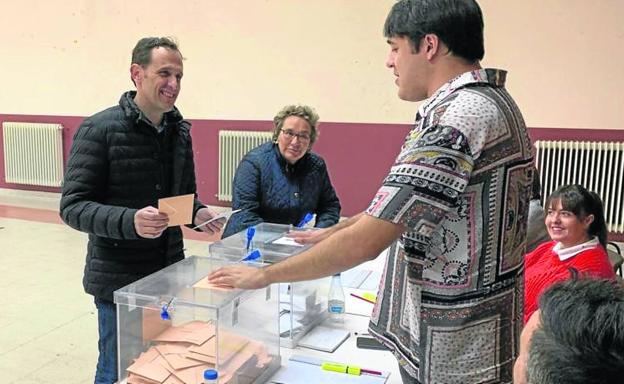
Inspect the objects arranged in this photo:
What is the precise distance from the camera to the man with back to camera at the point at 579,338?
0.69 metres

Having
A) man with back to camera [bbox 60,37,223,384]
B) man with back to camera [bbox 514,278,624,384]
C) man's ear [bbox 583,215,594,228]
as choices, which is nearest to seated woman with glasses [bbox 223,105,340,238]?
man with back to camera [bbox 60,37,223,384]

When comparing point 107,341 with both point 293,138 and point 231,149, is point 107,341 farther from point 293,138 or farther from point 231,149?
point 231,149

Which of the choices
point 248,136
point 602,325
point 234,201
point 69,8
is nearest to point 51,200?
point 69,8

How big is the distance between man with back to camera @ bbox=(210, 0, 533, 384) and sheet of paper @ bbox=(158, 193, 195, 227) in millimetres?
539

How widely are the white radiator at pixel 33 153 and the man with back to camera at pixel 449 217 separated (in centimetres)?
637

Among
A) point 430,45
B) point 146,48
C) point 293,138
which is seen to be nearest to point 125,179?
point 146,48

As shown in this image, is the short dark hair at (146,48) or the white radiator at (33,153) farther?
the white radiator at (33,153)

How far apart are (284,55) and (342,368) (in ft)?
15.4

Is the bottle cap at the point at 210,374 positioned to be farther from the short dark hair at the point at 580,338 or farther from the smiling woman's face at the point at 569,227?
the smiling woman's face at the point at 569,227

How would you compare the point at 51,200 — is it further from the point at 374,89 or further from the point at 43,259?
the point at 374,89

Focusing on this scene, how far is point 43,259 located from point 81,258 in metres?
0.29

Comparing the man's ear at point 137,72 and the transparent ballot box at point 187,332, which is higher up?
the man's ear at point 137,72

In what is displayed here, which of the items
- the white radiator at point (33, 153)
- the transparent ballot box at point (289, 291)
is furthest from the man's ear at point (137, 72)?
the white radiator at point (33, 153)

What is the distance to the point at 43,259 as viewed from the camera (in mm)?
4867
